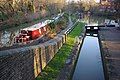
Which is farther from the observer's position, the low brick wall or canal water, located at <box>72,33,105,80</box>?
canal water, located at <box>72,33,105,80</box>

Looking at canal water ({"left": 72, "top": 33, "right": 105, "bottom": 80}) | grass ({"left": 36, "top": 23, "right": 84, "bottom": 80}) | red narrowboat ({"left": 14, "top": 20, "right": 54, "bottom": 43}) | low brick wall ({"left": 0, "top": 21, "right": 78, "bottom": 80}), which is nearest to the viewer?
low brick wall ({"left": 0, "top": 21, "right": 78, "bottom": 80})

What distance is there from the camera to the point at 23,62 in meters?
8.77

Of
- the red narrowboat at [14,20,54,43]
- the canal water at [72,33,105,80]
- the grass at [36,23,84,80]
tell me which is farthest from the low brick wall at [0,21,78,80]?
the red narrowboat at [14,20,54,43]

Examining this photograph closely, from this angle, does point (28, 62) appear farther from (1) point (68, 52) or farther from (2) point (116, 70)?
(1) point (68, 52)

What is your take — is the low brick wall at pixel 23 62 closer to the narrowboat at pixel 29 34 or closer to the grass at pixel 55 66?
the grass at pixel 55 66

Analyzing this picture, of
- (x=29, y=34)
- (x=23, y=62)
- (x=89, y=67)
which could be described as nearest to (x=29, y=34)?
(x=29, y=34)

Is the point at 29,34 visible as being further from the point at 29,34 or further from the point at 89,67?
the point at 89,67

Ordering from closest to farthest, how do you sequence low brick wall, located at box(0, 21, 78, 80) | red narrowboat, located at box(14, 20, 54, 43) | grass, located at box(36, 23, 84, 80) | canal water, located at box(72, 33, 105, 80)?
low brick wall, located at box(0, 21, 78, 80) < grass, located at box(36, 23, 84, 80) < canal water, located at box(72, 33, 105, 80) < red narrowboat, located at box(14, 20, 54, 43)

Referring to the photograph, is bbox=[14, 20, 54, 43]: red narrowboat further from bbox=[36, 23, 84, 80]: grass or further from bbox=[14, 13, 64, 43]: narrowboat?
bbox=[36, 23, 84, 80]: grass

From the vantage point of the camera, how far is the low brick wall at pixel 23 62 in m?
7.27

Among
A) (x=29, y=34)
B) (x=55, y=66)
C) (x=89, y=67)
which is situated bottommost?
(x=89, y=67)

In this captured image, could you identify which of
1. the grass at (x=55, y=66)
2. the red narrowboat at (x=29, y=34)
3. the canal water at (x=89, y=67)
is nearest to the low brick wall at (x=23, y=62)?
the grass at (x=55, y=66)

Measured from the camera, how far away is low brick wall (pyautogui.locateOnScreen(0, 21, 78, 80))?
286 inches

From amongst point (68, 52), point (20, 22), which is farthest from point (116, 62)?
point (20, 22)
